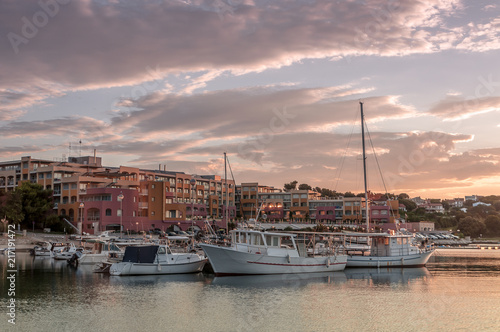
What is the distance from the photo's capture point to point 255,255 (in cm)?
4578

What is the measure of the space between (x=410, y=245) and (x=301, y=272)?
57.4ft

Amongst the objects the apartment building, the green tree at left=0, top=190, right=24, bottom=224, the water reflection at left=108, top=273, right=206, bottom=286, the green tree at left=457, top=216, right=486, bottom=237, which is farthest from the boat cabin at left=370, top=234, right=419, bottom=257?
the green tree at left=457, top=216, right=486, bottom=237

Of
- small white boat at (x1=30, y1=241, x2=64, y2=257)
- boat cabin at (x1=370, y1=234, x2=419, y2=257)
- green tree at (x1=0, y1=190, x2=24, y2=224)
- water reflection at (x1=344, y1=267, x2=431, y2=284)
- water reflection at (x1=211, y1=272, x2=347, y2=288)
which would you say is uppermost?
green tree at (x1=0, y1=190, x2=24, y2=224)

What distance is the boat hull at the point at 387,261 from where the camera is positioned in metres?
55.4

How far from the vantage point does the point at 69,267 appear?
55281 mm

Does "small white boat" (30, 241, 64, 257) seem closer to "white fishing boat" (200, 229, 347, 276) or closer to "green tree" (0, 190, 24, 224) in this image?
"green tree" (0, 190, 24, 224)

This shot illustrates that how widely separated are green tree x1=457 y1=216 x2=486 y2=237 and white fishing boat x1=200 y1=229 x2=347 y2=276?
12325 centimetres

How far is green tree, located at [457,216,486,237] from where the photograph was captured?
156m

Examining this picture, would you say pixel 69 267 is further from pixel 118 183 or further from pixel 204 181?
pixel 204 181

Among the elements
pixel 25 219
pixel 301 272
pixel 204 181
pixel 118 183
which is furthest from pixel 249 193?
pixel 301 272

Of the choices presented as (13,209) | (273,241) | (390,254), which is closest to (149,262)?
(273,241)

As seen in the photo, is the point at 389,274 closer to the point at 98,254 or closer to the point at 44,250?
the point at 98,254

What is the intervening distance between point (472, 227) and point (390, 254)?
11140 centimetres

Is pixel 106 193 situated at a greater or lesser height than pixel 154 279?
greater
